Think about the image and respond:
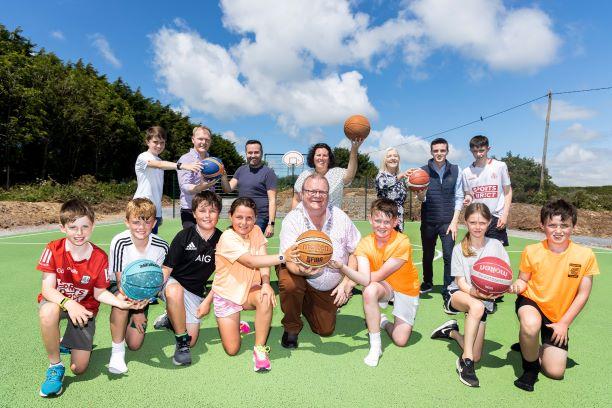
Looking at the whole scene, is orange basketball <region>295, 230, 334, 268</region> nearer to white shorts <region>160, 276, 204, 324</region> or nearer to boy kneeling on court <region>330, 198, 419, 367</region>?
boy kneeling on court <region>330, 198, 419, 367</region>

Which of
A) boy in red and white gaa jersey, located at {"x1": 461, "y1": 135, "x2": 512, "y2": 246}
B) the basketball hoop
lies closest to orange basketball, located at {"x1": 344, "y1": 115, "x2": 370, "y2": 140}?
boy in red and white gaa jersey, located at {"x1": 461, "y1": 135, "x2": 512, "y2": 246}

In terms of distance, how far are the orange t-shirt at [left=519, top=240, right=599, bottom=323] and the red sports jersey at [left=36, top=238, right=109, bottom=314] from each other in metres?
3.53

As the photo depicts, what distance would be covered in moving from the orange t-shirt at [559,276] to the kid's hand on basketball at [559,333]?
0.31 ft

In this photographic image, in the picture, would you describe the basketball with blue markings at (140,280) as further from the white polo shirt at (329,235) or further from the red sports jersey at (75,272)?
the white polo shirt at (329,235)

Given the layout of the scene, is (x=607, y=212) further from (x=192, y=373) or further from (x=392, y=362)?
(x=192, y=373)

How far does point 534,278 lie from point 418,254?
6463mm

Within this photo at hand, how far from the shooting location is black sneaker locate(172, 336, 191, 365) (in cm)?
339

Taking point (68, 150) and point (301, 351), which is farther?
point (68, 150)

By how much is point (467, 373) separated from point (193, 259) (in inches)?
99.9

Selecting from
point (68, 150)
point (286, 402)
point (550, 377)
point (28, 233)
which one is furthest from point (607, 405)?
point (68, 150)

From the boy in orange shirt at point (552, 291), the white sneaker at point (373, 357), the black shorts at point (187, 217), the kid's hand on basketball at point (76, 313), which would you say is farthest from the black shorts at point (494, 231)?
the kid's hand on basketball at point (76, 313)

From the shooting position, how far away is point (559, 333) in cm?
316

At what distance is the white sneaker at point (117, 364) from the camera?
3.20 m

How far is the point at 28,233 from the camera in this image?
1256 centimetres
